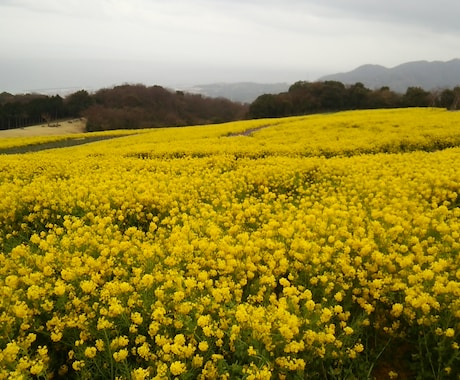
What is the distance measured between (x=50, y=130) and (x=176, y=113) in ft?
116

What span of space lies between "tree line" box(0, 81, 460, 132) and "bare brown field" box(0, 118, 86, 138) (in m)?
1.92

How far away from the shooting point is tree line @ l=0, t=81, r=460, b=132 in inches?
2361

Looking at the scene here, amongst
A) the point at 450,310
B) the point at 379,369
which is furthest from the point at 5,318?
the point at 450,310

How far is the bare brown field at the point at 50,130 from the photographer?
156 feet

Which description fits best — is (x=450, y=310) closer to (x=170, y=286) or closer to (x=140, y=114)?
(x=170, y=286)

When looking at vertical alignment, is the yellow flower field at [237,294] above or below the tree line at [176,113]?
below

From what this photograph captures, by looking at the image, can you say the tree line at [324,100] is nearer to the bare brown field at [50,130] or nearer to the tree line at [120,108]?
the tree line at [120,108]

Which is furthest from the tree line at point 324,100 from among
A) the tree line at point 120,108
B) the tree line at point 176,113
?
the tree line at point 120,108

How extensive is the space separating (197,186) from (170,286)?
4.88m

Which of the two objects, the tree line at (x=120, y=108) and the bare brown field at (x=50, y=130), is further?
the tree line at (x=120, y=108)

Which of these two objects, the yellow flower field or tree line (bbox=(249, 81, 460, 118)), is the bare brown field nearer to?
tree line (bbox=(249, 81, 460, 118))

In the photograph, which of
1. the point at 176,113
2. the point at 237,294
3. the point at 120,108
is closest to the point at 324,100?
the point at 176,113

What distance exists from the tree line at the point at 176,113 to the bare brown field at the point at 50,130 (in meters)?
1.92

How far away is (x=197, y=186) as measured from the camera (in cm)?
862
